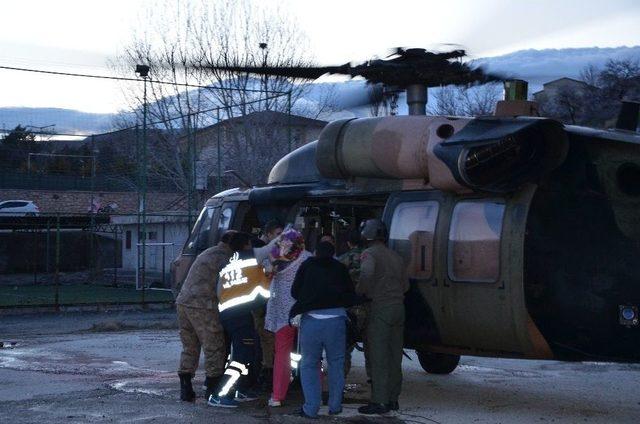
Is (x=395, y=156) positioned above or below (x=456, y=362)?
above

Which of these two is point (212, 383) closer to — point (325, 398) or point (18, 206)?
point (325, 398)

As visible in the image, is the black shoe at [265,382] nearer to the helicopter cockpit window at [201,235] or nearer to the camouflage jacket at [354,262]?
the camouflage jacket at [354,262]

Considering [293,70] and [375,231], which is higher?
[293,70]

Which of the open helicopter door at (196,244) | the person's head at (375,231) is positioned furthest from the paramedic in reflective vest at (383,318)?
the open helicopter door at (196,244)

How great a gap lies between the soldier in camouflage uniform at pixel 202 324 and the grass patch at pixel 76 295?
17.4 metres

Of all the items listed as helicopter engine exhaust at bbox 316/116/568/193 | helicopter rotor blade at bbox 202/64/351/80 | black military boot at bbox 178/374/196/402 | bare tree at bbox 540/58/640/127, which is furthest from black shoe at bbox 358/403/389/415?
bare tree at bbox 540/58/640/127

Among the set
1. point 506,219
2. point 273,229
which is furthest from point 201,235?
point 506,219

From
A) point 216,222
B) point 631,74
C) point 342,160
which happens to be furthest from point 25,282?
point 342,160

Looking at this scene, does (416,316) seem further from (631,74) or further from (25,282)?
(25,282)

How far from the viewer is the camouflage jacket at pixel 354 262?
36.2 feet

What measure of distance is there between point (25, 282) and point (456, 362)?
30625 millimetres

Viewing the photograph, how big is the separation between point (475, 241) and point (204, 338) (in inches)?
124

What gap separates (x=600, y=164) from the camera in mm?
9812

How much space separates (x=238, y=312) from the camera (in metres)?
10.6
